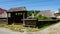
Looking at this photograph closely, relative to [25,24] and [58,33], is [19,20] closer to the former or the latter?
[25,24]

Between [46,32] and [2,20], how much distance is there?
54.3ft

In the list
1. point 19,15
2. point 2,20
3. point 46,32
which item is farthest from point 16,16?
point 46,32

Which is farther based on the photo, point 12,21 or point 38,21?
point 12,21

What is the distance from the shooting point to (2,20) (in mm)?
33969

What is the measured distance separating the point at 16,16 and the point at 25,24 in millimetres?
5761

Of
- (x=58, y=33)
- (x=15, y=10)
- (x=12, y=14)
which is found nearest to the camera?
(x=58, y=33)

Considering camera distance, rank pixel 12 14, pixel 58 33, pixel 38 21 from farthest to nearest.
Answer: pixel 12 14
pixel 38 21
pixel 58 33

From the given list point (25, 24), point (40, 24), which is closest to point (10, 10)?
point (25, 24)

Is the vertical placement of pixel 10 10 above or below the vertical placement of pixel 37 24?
above

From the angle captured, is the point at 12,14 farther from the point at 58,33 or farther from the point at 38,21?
the point at 58,33

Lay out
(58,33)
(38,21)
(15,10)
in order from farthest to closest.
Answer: (15,10) → (38,21) → (58,33)

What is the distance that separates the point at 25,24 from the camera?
2862 cm

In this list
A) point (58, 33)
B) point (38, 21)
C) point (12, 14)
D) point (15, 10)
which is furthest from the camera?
point (12, 14)

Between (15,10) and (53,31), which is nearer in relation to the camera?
(53,31)
